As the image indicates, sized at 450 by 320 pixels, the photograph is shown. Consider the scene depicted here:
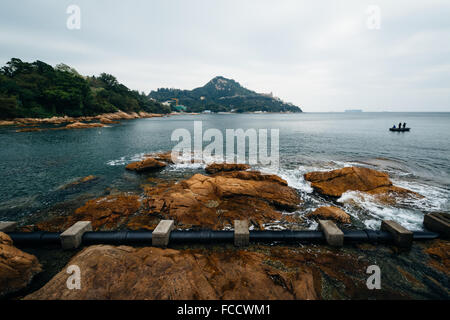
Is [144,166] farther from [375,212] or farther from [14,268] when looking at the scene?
[375,212]

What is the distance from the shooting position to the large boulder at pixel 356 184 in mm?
13625

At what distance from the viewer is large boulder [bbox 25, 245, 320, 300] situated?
5.13 m

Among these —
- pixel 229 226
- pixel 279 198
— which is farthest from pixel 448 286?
pixel 229 226

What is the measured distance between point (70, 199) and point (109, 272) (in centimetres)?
1100

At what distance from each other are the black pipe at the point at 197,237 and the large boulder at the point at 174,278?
920 millimetres

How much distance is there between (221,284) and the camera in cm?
568

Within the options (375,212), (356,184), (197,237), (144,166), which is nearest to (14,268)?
(197,237)

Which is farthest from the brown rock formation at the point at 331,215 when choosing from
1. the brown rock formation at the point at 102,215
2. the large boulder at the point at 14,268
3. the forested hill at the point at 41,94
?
the forested hill at the point at 41,94

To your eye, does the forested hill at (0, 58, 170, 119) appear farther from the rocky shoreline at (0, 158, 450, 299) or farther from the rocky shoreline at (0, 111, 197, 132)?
the rocky shoreline at (0, 158, 450, 299)

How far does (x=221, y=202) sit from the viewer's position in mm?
11820

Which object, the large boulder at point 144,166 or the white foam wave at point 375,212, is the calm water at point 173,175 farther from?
the large boulder at point 144,166

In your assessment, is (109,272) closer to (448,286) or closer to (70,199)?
(70,199)

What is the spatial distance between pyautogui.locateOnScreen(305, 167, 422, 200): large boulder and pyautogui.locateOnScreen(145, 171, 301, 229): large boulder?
9.93 feet

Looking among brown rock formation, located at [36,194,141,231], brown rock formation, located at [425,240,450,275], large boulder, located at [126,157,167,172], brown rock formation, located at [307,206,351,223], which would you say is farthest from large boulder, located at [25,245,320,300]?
large boulder, located at [126,157,167,172]
